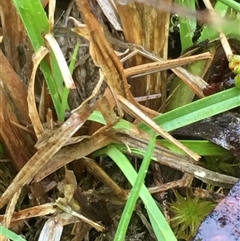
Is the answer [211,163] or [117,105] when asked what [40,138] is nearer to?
[117,105]

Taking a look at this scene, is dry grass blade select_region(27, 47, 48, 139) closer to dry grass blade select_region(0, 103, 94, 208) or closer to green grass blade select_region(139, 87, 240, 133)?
dry grass blade select_region(0, 103, 94, 208)

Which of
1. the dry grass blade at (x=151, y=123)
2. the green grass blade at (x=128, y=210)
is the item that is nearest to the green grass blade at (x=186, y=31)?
the dry grass blade at (x=151, y=123)

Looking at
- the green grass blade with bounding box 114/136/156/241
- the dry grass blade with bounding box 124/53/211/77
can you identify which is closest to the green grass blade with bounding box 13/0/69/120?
the dry grass blade with bounding box 124/53/211/77

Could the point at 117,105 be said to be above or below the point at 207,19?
below

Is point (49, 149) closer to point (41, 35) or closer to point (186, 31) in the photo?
point (41, 35)

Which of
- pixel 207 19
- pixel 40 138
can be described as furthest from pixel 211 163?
pixel 207 19

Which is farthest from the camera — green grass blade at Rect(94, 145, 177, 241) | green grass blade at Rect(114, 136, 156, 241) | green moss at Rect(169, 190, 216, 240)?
green moss at Rect(169, 190, 216, 240)

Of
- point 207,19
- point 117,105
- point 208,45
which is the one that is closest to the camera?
point 207,19

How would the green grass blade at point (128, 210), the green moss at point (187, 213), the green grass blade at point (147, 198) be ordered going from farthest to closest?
the green moss at point (187, 213)
the green grass blade at point (147, 198)
the green grass blade at point (128, 210)

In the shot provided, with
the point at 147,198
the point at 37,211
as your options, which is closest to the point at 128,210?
the point at 147,198

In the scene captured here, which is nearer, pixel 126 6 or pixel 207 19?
pixel 207 19

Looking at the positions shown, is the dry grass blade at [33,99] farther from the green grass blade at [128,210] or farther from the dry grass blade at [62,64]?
the green grass blade at [128,210]
